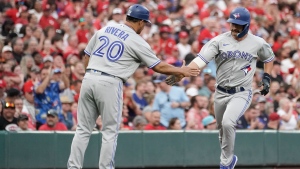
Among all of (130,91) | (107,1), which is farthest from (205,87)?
(107,1)

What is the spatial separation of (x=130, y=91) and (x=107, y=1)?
4.44 metres

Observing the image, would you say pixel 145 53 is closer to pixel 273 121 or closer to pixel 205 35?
pixel 273 121

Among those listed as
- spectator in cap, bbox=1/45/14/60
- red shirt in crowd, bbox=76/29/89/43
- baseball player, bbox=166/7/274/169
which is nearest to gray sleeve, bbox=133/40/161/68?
baseball player, bbox=166/7/274/169

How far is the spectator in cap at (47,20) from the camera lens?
15.9 metres

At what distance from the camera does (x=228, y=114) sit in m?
9.57

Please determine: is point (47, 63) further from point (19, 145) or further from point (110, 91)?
point (110, 91)

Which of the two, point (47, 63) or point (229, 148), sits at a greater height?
point (47, 63)

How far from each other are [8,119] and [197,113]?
359 centimetres

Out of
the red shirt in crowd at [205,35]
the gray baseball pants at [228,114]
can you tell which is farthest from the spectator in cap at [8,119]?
the red shirt in crowd at [205,35]

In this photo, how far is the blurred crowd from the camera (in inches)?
514

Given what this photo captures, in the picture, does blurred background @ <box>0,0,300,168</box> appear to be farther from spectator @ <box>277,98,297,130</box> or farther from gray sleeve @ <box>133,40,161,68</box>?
gray sleeve @ <box>133,40,161,68</box>

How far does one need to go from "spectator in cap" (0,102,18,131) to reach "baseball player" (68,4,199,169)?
3.19m

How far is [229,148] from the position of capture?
971 cm

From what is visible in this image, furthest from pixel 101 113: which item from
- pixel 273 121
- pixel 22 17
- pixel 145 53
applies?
pixel 22 17
